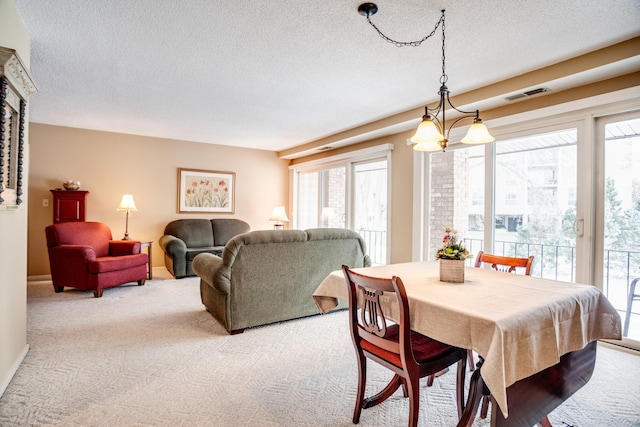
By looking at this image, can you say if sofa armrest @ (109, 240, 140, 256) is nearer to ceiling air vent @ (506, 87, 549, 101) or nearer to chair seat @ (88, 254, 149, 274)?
chair seat @ (88, 254, 149, 274)

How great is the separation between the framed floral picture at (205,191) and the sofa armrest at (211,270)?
3.12 m

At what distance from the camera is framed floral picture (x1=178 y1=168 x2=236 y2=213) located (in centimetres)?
617

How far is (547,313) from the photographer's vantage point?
146 cm

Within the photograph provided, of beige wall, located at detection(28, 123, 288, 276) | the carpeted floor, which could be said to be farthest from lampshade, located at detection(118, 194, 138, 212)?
the carpeted floor

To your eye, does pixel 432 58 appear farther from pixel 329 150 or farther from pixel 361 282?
A: pixel 329 150

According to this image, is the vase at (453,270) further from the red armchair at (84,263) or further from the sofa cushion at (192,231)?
the sofa cushion at (192,231)

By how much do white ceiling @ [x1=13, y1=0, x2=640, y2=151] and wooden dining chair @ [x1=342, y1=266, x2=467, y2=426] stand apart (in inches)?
67.8

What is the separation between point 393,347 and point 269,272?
172 cm

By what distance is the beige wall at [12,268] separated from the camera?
1994 millimetres

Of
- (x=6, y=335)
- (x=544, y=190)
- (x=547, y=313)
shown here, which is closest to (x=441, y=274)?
(x=547, y=313)

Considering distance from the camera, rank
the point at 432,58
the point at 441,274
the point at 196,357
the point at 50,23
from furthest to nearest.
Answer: the point at 432,58 → the point at 196,357 → the point at 50,23 → the point at 441,274

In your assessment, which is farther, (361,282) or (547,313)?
(361,282)

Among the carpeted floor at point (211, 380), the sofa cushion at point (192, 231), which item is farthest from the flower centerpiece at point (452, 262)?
the sofa cushion at point (192, 231)

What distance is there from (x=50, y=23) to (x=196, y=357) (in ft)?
8.58
